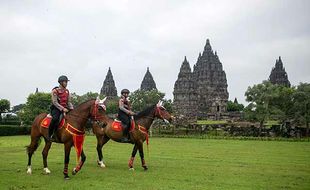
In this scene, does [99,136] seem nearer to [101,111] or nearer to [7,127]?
[101,111]

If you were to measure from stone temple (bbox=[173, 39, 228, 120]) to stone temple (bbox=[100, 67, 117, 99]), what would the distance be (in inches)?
804

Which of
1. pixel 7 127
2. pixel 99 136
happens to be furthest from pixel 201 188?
pixel 7 127

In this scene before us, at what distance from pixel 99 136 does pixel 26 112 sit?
56874 mm

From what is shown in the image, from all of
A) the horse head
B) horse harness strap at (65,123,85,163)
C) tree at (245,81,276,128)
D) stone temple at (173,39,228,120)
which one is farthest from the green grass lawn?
stone temple at (173,39,228,120)

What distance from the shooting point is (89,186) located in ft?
37.0

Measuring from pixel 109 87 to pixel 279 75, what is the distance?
53904mm

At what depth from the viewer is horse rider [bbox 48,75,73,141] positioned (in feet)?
44.1

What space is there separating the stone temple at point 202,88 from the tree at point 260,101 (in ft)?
125

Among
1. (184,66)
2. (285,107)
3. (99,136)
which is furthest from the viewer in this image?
(184,66)

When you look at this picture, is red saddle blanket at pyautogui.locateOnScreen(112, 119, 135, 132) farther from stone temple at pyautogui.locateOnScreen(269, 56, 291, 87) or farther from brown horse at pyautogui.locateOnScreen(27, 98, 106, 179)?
stone temple at pyautogui.locateOnScreen(269, 56, 291, 87)

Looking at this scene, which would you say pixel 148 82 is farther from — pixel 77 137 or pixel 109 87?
pixel 77 137

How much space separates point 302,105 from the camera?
5700 centimetres

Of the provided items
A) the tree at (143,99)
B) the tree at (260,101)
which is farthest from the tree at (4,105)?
the tree at (260,101)

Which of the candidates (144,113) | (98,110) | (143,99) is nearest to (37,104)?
(143,99)
